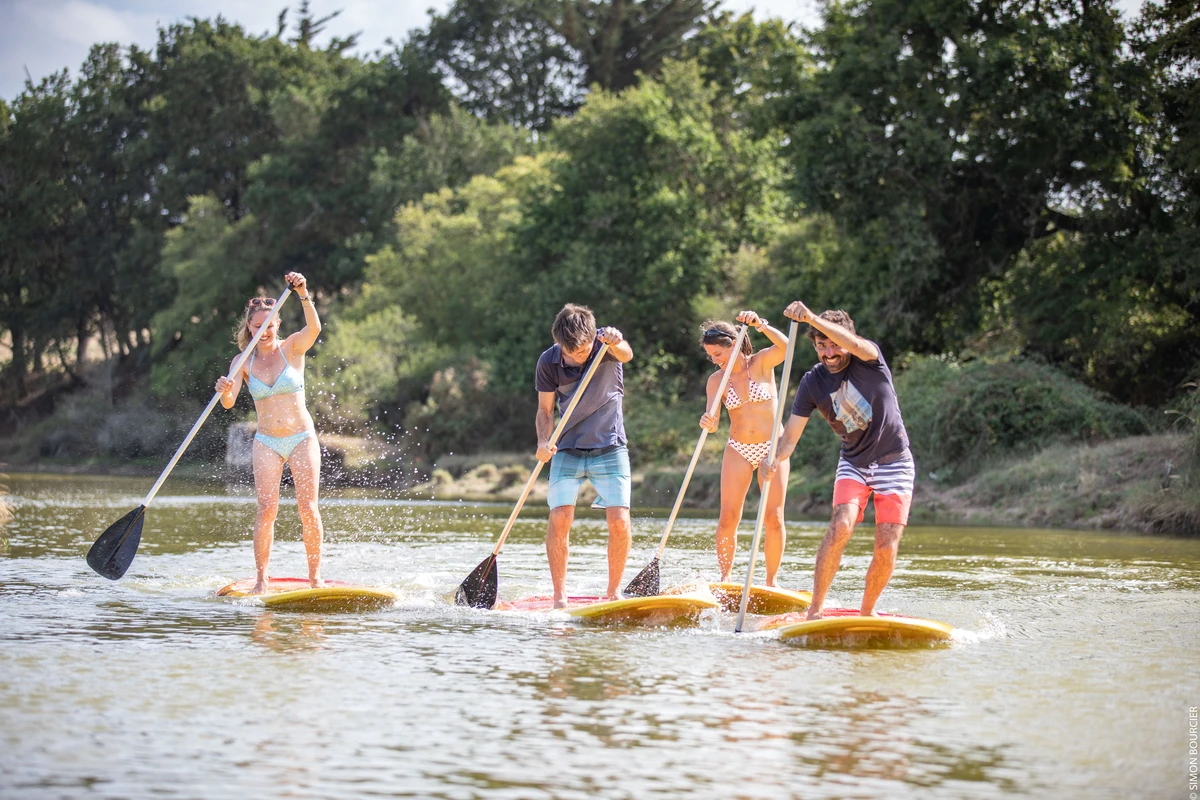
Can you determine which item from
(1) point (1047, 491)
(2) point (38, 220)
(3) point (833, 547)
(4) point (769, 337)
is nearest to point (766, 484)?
(3) point (833, 547)

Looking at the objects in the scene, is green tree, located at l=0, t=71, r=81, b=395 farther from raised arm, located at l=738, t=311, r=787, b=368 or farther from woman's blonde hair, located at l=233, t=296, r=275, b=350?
raised arm, located at l=738, t=311, r=787, b=368

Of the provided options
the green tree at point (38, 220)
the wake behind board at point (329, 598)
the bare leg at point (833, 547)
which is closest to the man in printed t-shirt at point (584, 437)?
the wake behind board at point (329, 598)

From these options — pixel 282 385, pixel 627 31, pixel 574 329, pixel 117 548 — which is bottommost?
pixel 117 548

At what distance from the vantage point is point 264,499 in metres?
10.1

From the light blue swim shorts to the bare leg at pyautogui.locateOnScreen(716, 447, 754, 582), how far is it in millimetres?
1134

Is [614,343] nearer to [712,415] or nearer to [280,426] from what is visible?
[712,415]

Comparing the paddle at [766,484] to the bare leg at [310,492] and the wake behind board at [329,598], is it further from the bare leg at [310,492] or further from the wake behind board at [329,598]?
the bare leg at [310,492]

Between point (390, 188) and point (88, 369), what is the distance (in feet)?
57.5

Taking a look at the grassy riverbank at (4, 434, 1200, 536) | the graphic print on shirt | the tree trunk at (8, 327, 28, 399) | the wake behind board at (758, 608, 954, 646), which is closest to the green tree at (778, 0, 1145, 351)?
the grassy riverbank at (4, 434, 1200, 536)

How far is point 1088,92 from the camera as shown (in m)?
24.5

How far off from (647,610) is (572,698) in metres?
2.59

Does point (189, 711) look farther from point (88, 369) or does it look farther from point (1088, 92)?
point (88, 369)

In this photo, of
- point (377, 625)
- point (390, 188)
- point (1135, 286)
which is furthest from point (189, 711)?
point (390, 188)

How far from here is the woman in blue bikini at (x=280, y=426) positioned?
10047mm
